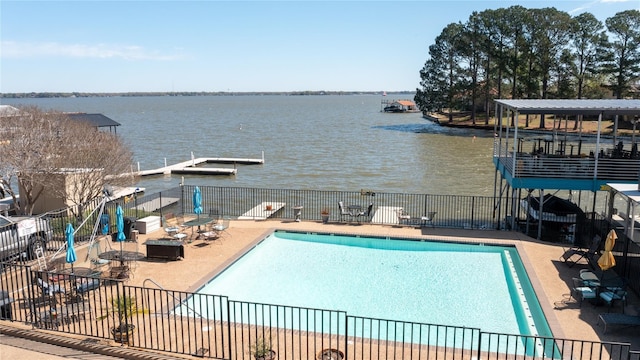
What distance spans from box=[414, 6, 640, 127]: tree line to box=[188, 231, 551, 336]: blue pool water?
56156 mm

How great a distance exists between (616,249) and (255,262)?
1096 centimetres

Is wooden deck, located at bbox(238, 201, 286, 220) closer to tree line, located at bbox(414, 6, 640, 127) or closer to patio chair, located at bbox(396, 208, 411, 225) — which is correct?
patio chair, located at bbox(396, 208, 411, 225)

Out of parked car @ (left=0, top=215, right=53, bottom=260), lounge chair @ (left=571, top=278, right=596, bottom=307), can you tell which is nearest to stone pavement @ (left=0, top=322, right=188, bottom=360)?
parked car @ (left=0, top=215, right=53, bottom=260)

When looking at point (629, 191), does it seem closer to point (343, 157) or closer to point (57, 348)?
point (57, 348)

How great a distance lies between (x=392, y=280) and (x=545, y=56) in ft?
199

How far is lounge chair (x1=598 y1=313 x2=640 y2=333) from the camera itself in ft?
35.0

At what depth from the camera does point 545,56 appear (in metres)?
66.2

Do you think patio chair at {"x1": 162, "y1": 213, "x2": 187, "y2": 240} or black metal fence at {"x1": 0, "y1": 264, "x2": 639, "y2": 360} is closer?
black metal fence at {"x1": 0, "y1": 264, "x2": 639, "y2": 360}

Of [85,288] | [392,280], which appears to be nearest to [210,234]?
[85,288]

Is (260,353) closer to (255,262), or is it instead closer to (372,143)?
(255,262)

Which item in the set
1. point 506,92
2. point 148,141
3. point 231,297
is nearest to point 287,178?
point 231,297

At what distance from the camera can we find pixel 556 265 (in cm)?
1533

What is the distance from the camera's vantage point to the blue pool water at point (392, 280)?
13.2 meters

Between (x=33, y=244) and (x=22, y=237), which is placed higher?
(x=22, y=237)
